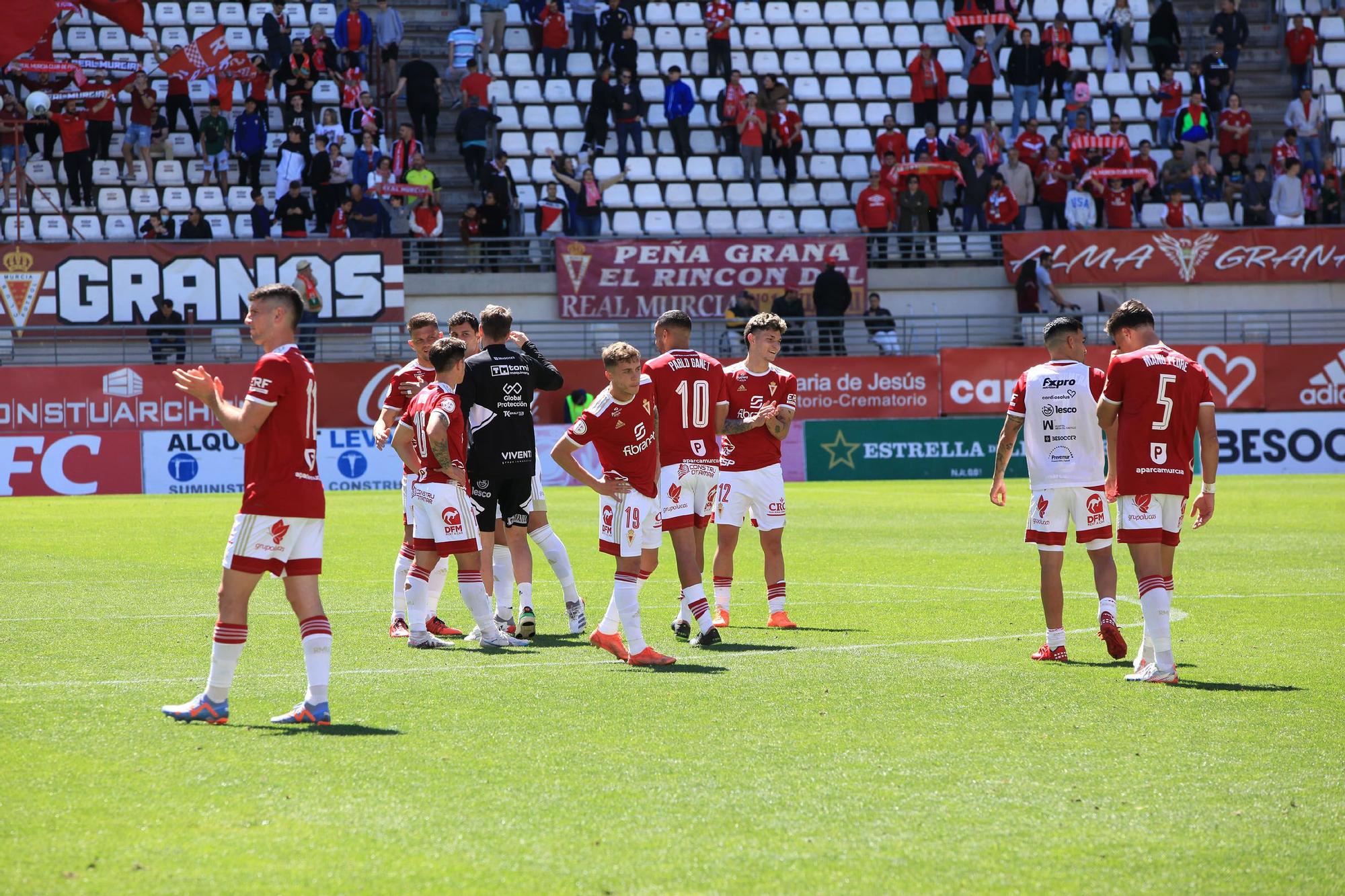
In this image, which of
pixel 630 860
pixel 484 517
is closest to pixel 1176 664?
pixel 484 517

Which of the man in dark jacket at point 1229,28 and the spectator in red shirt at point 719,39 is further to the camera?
the man in dark jacket at point 1229,28

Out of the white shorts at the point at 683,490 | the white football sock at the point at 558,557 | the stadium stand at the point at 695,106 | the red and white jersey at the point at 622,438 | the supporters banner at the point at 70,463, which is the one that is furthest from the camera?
the stadium stand at the point at 695,106

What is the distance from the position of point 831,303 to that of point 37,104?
16993mm

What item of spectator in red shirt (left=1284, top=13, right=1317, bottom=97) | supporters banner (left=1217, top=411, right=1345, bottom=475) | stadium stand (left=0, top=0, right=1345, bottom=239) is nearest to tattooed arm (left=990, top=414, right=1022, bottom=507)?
supporters banner (left=1217, top=411, right=1345, bottom=475)

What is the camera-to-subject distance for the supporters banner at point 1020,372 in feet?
103

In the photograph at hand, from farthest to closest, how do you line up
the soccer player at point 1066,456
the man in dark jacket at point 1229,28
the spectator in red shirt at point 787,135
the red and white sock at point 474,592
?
the man in dark jacket at point 1229,28 < the spectator in red shirt at point 787,135 < the red and white sock at point 474,592 < the soccer player at point 1066,456

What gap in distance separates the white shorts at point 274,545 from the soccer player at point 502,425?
3059 mm

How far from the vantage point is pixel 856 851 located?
4992mm

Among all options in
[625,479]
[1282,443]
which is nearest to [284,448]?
[625,479]

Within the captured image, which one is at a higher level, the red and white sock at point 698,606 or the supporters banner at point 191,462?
the supporters banner at point 191,462

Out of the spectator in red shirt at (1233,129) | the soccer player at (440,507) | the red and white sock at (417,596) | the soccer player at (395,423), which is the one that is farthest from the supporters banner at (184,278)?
the red and white sock at (417,596)

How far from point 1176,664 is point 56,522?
53.3 feet

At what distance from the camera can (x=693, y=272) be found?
33188 mm

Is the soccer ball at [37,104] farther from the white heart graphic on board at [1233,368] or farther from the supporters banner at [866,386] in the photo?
the white heart graphic on board at [1233,368]
